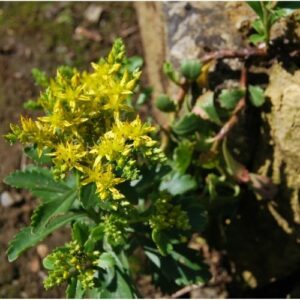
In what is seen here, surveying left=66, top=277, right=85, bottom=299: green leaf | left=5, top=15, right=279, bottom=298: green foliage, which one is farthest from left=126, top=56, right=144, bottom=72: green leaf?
left=66, top=277, right=85, bottom=299: green leaf

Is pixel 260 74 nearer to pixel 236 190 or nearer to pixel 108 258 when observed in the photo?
pixel 236 190

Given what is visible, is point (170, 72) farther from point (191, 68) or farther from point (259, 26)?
point (259, 26)

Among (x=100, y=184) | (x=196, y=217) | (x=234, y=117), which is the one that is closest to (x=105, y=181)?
(x=100, y=184)

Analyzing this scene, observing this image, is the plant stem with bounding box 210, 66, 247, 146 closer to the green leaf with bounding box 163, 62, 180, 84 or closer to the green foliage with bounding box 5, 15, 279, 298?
the green foliage with bounding box 5, 15, 279, 298

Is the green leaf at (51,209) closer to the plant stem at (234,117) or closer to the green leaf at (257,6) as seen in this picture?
the plant stem at (234,117)

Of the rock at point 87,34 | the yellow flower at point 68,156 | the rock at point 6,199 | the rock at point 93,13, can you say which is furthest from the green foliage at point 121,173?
the rock at point 93,13
